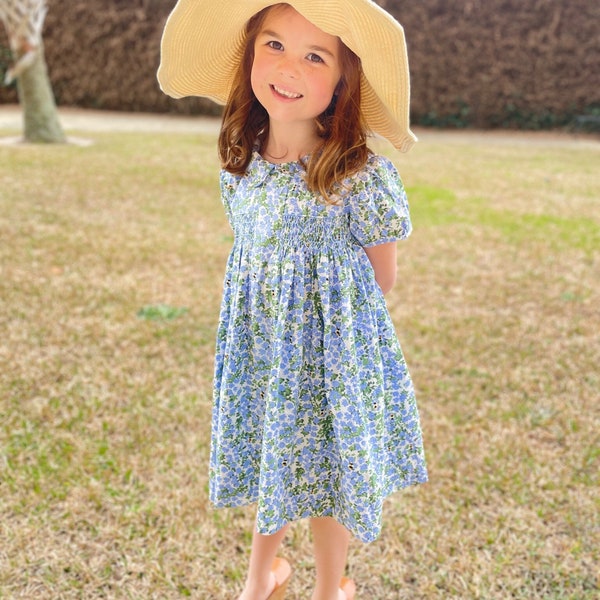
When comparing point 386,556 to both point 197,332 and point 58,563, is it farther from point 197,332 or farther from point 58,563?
point 197,332

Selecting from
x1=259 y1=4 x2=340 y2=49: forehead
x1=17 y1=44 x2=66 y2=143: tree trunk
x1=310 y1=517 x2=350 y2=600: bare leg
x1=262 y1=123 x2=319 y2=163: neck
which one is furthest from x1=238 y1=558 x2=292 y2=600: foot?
x1=17 y1=44 x2=66 y2=143: tree trunk

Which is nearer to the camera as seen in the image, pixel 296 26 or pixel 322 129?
pixel 296 26

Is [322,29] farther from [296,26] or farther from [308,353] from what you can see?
[308,353]

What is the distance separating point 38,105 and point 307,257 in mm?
7337

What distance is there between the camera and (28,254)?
4.02 m

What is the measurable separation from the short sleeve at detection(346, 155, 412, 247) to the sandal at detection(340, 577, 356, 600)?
0.91 metres

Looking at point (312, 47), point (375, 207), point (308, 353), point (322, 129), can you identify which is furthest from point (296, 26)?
point (308, 353)

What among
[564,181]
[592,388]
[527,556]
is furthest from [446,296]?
[564,181]

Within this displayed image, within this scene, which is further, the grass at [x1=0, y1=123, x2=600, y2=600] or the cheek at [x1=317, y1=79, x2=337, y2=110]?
the grass at [x1=0, y1=123, x2=600, y2=600]

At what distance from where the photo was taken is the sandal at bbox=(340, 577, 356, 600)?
175 cm

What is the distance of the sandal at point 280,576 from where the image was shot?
1.75 meters

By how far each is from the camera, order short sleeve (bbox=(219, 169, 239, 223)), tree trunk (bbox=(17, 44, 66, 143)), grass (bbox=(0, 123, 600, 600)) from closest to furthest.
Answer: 1. short sleeve (bbox=(219, 169, 239, 223))
2. grass (bbox=(0, 123, 600, 600))
3. tree trunk (bbox=(17, 44, 66, 143))

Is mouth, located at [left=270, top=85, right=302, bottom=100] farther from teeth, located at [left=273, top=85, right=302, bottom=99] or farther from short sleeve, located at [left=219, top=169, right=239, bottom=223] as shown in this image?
short sleeve, located at [left=219, top=169, right=239, bottom=223]

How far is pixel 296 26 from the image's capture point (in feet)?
4.44
